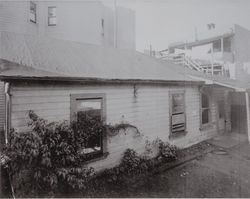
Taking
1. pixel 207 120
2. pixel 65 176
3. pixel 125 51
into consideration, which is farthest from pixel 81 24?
pixel 65 176

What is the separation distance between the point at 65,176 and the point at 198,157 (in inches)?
227

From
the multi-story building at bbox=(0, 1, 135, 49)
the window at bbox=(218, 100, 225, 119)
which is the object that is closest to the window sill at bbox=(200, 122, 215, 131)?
the window at bbox=(218, 100, 225, 119)

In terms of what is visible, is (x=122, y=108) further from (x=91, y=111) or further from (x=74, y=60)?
(x=74, y=60)

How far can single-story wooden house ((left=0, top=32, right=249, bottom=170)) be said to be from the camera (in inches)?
200

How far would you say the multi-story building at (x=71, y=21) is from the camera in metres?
12.6

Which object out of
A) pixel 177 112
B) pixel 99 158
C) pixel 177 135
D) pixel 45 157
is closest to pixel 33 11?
pixel 177 112

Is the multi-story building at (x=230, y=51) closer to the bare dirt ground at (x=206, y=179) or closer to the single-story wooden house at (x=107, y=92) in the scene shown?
the single-story wooden house at (x=107, y=92)

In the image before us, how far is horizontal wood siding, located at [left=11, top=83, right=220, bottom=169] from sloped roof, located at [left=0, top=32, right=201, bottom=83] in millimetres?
428

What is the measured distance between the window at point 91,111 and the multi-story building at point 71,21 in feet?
25.5

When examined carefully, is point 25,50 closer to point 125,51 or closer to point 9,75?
point 9,75

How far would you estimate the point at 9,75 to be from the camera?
4.45m

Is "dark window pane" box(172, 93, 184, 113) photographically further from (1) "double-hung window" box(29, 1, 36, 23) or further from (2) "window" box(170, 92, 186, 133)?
(1) "double-hung window" box(29, 1, 36, 23)

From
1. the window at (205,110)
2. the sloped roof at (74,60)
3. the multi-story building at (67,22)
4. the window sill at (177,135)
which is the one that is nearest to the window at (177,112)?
the window sill at (177,135)

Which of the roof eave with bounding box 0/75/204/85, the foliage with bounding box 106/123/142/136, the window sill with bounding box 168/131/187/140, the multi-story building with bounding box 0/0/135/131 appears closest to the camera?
the roof eave with bounding box 0/75/204/85
